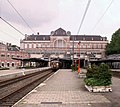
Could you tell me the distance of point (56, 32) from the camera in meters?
136

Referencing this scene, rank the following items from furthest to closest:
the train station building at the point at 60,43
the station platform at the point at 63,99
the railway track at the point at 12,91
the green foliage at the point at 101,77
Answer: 1. the train station building at the point at 60,43
2. the green foliage at the point at 101,77
3. the railway track at the point at 12,91
4. the station platform at the point at 63,99

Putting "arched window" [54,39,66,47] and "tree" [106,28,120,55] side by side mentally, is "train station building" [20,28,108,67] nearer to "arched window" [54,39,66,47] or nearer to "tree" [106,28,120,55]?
"arched window" [54,39,66,47]

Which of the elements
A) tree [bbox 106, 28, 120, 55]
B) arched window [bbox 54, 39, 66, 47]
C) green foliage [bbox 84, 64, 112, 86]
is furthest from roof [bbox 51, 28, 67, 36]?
green foliage [bbox 84, 64, 112, 86]

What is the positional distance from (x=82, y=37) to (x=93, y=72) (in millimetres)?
127946

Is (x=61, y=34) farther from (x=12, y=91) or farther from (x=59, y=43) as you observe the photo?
(x=12, y=91)

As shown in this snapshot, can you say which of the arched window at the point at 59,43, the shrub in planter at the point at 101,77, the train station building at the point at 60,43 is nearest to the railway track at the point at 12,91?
the shrub in planter at the point at 101,77

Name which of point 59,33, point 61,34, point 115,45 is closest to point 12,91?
point 115,45

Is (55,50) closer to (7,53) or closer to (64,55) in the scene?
(64,55)

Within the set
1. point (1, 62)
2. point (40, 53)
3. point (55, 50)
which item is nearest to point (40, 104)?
point (1, 62)

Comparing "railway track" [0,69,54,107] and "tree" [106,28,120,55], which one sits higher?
"tree" [106,28,120,55]

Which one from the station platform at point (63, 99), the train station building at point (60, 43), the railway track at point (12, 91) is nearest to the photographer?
the station platform at point (63, 99)

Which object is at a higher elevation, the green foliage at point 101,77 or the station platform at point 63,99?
the green foliage at point 101,77

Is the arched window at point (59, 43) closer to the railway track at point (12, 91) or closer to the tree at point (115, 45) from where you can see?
the tree at point (115, 45)

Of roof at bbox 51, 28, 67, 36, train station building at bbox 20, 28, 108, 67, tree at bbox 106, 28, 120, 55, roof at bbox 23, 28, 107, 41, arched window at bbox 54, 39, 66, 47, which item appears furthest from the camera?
roof at bbox 23, 28, 107, 41
